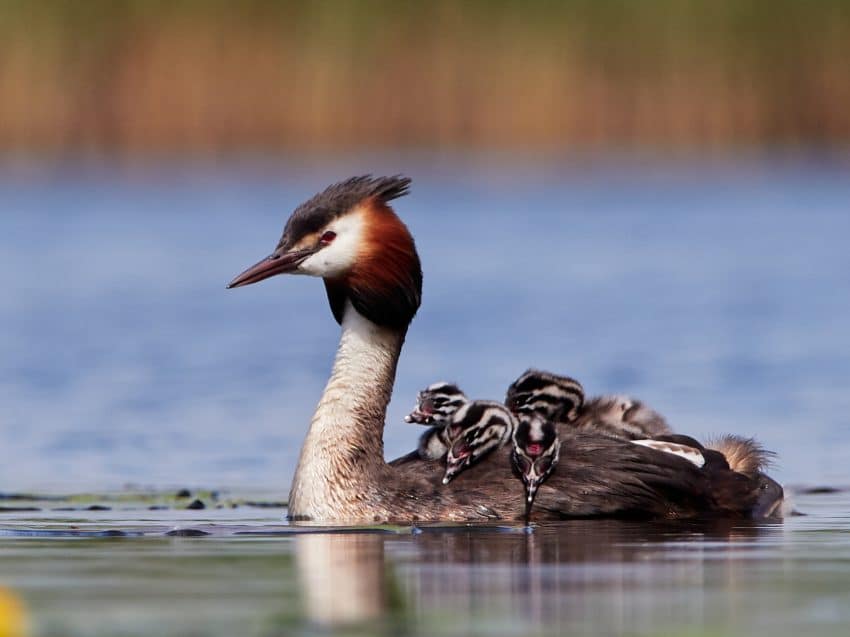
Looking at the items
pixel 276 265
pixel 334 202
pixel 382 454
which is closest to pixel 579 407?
pixel 382 454

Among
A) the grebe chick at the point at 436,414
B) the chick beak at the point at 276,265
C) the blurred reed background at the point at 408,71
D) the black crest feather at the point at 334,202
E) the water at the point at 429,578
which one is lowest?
the water at the point at 429,578

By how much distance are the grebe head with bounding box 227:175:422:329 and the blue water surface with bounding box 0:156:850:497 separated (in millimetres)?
1772

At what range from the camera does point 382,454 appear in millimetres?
9234

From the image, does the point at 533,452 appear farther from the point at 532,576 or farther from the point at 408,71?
the point at 408,71

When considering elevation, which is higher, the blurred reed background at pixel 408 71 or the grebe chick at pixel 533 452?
the blurred reed background at pixel 408 71

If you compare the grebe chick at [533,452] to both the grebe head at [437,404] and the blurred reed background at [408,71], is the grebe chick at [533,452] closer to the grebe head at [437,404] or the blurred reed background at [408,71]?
the grebe head at [437,404]

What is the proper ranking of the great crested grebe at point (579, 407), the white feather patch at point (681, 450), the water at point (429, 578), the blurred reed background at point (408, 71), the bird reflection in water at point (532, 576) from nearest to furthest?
the water at point (429, 578) < the bird reflection in water at point (532, 576) < the white feather patch at point (681, 450) < the great crested grebe at point (579, 407) < the blurred reed background at point (408, 71)

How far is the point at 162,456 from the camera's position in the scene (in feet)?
38.8

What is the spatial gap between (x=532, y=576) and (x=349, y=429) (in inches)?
100

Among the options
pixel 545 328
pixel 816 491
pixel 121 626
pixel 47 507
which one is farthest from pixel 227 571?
pixel 545 328

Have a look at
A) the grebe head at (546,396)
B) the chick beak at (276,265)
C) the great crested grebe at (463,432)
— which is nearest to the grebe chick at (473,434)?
the great crested grebe at (463,432)

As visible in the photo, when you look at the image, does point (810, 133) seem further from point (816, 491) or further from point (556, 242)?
point (816, 491)

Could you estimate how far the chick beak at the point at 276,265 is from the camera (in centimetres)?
894

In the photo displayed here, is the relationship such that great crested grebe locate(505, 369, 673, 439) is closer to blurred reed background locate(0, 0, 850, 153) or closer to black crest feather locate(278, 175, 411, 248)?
black crest feather locate(278, 175, 411, 248)
